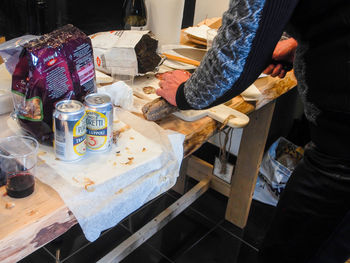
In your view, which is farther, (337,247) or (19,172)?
(337,247)

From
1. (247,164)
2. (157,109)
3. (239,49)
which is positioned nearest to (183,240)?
(247,164)

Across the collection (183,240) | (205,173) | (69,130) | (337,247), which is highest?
(69,130)

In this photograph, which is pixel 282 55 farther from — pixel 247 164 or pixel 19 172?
pixel 19 172

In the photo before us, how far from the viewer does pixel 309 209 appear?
1001mm

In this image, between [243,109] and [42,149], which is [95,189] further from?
[243,109]

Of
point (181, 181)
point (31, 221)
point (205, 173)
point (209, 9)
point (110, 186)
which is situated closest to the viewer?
point (31, 221)

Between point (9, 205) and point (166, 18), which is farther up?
point (166, 18)

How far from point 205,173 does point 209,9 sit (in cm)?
93

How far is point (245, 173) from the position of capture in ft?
5.57

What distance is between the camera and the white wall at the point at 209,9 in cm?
198

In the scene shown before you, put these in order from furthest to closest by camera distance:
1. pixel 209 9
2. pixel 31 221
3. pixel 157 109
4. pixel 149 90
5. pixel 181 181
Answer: pixel 209 9, pixel 181 181, pixel 149 90, pixel 157 109, pixel 31 221

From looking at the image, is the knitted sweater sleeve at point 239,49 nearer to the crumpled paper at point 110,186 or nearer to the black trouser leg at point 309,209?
the crumpled paper at point 110,186

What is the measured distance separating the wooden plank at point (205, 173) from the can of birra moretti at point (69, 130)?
1.13 metres

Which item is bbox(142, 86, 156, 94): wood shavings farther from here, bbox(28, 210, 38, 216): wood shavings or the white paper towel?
bbox(28, 210, 38, 216): wood shavings
